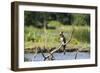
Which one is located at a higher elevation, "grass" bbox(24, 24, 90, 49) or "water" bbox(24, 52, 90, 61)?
"grass" bbox(24, 24, 90, 49)

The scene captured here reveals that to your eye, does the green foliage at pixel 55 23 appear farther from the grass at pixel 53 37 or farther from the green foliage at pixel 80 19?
the green foliage at pixel 80 19

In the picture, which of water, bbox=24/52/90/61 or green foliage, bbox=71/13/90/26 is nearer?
water, bbox=24/52/90/61

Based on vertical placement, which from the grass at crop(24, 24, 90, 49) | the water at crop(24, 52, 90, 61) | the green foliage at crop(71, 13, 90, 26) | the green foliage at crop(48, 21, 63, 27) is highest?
the green foliage at crop(71, 13, 90, 26)

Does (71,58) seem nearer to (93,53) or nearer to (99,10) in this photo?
(93,53)

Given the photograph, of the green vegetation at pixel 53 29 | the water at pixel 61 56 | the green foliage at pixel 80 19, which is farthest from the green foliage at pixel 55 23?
the water at pixel 61 56

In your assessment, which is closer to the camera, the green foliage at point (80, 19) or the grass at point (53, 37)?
the grass at point (53, 37)

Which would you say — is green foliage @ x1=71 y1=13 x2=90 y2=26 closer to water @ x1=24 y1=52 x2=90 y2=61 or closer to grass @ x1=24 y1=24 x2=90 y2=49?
grass @ x1=24 y1=24 x2=90 y2=49

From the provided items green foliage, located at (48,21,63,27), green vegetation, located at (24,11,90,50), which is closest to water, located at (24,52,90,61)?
green vegetation, located at (24,11,90,50)

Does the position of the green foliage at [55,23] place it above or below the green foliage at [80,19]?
below

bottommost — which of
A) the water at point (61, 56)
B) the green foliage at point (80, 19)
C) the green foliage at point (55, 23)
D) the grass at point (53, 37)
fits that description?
the water at point (61, 56)
